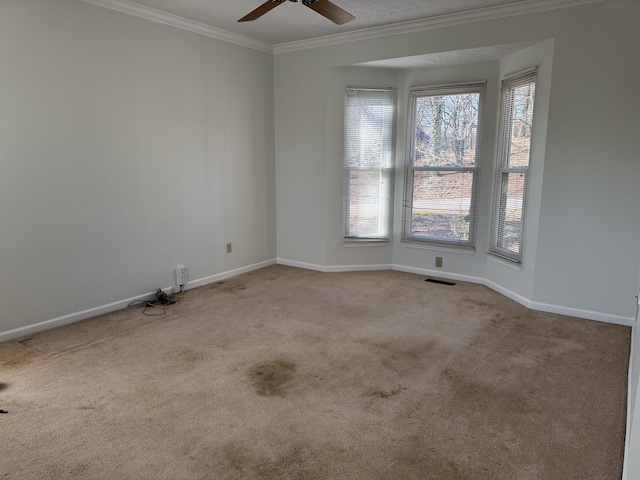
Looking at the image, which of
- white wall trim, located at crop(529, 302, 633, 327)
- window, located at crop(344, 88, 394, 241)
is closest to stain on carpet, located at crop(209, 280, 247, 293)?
window, located at crop(344, 88, 394, 241)

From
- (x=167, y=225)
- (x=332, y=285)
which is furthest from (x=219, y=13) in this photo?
(x=332, y=285)

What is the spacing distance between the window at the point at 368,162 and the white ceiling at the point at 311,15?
0.76m

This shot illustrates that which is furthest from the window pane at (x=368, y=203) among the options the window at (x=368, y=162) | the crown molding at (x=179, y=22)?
the crown molding at (x=179, y=22)

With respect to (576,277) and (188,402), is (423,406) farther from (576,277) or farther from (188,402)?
(576,277)

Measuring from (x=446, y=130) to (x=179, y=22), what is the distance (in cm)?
294

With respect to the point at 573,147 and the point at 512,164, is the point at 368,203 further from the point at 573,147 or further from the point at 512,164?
the point at 573,147

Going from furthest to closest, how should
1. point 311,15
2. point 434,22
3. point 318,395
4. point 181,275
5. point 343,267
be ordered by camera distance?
point 343,267 < point 181,275 < point 434,22 < point 311,15 < point 318,395

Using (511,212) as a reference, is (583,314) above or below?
below

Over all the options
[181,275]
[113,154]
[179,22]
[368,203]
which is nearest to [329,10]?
[179,22]

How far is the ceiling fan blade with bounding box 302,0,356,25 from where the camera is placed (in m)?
3.10

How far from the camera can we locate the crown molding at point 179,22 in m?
3.69

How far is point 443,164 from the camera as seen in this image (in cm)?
499

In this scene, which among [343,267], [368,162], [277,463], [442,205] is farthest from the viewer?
[343,267]

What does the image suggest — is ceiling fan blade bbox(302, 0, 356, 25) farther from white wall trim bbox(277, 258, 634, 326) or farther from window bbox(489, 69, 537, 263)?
white wall trim bbox(277, 258, 634, 326)
